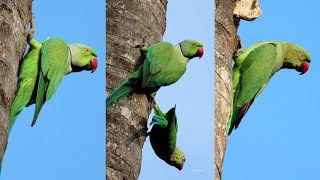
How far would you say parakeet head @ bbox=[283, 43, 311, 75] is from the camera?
5.62 metres

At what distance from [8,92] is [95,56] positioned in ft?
3.19

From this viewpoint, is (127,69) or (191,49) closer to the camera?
(127,69)

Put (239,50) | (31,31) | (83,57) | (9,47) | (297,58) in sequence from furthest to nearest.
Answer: (297,58) < (239,50) < (83,57) < (31,31) < (9,47)

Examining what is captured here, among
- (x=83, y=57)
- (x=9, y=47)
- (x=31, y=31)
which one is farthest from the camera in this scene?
(x=83, y=57)

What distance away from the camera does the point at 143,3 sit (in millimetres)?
4781

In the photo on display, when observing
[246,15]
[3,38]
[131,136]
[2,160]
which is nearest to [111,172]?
[131,136]

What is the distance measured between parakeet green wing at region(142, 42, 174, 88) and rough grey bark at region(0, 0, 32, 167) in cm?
70

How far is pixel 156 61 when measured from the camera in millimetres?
4844

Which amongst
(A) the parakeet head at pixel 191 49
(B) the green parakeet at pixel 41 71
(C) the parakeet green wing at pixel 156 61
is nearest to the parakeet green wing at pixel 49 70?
(B) the green parakeet at pixel 41 71

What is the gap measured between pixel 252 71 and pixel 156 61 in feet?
2.69

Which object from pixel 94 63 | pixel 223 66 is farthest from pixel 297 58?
pixel 94 63

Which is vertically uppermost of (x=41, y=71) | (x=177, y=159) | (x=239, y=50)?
(x=239, y=50)

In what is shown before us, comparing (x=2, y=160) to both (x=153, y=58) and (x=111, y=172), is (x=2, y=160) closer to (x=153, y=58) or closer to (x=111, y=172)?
(x=111, y=172)

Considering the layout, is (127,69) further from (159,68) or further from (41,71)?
(41,71)
